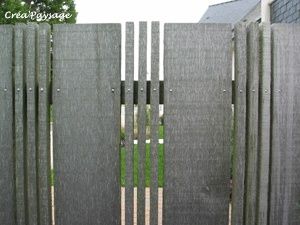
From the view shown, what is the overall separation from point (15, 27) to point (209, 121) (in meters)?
1.35

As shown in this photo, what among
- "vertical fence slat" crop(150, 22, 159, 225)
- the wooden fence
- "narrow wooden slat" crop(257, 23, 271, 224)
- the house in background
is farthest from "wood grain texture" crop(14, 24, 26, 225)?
the house in background

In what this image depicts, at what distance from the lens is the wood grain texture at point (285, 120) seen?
3037 millimetres

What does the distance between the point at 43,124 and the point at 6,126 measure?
25 cm

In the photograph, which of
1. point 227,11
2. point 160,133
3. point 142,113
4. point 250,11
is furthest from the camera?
point 227,11

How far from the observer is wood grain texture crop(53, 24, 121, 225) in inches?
119

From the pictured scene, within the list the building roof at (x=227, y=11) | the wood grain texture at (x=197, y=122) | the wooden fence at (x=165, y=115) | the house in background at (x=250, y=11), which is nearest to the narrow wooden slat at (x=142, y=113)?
the wooden fence at (x=165, y=115)

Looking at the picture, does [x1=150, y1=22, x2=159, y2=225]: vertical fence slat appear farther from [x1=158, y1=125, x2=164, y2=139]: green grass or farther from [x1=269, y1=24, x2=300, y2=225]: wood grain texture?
[x1=269, y1=24, x2=300, y2=225]: wood grain texture

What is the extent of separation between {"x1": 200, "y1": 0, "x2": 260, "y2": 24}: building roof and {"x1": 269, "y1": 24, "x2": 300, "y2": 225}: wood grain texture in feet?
58.9

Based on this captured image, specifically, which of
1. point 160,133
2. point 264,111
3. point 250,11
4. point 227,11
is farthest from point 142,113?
point 227,11

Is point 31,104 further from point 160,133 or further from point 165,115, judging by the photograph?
point 160,133

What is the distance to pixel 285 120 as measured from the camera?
3.06 metres

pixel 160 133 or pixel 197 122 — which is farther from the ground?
pixel 197 122

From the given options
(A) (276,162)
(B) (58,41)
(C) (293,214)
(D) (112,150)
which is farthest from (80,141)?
(C) (293,214)

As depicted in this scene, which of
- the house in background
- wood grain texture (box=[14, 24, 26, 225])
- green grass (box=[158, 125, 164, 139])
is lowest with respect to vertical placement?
green grass (box=[158, 125, 164, 139])
